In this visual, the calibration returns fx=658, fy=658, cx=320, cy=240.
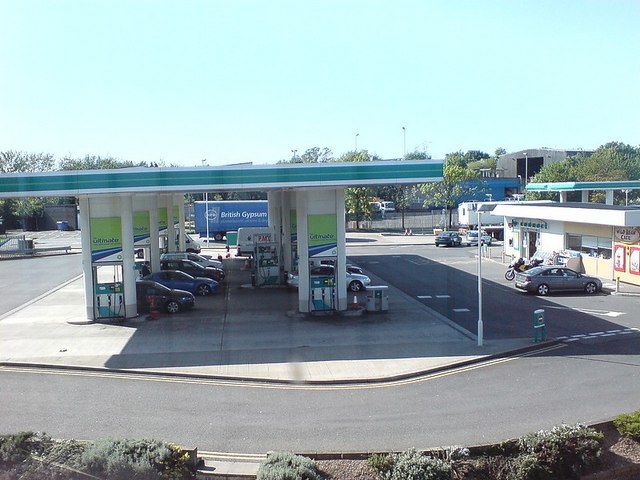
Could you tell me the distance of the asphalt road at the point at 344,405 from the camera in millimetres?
11711

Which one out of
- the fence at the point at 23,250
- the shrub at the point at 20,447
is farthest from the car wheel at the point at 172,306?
the fence at the point at 23,250

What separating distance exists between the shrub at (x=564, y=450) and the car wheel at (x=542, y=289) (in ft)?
61.7

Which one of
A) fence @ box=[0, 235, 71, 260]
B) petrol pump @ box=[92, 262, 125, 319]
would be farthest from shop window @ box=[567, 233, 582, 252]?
fence @ box=[0, 235, 71, 260]

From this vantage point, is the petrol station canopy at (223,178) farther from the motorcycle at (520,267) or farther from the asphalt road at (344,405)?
the motorcycle at (520,267)

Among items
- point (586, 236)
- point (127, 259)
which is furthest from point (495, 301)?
point (127, 259)

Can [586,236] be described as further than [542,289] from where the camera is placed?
Yes

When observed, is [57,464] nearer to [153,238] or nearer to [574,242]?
[153,238]

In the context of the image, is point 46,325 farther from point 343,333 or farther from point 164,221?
point 164,221

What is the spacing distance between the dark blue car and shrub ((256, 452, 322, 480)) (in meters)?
19.3

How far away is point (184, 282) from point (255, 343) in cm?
1024

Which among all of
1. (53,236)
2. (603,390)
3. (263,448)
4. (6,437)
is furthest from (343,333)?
(53,236)

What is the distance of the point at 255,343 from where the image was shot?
63.6 feet

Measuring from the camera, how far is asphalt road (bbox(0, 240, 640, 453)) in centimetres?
1171

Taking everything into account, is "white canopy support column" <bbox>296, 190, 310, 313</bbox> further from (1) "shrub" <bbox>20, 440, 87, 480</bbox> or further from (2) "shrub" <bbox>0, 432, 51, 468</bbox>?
(1) "shrub" <bbox>20, 440, 87, 480</bbox>
